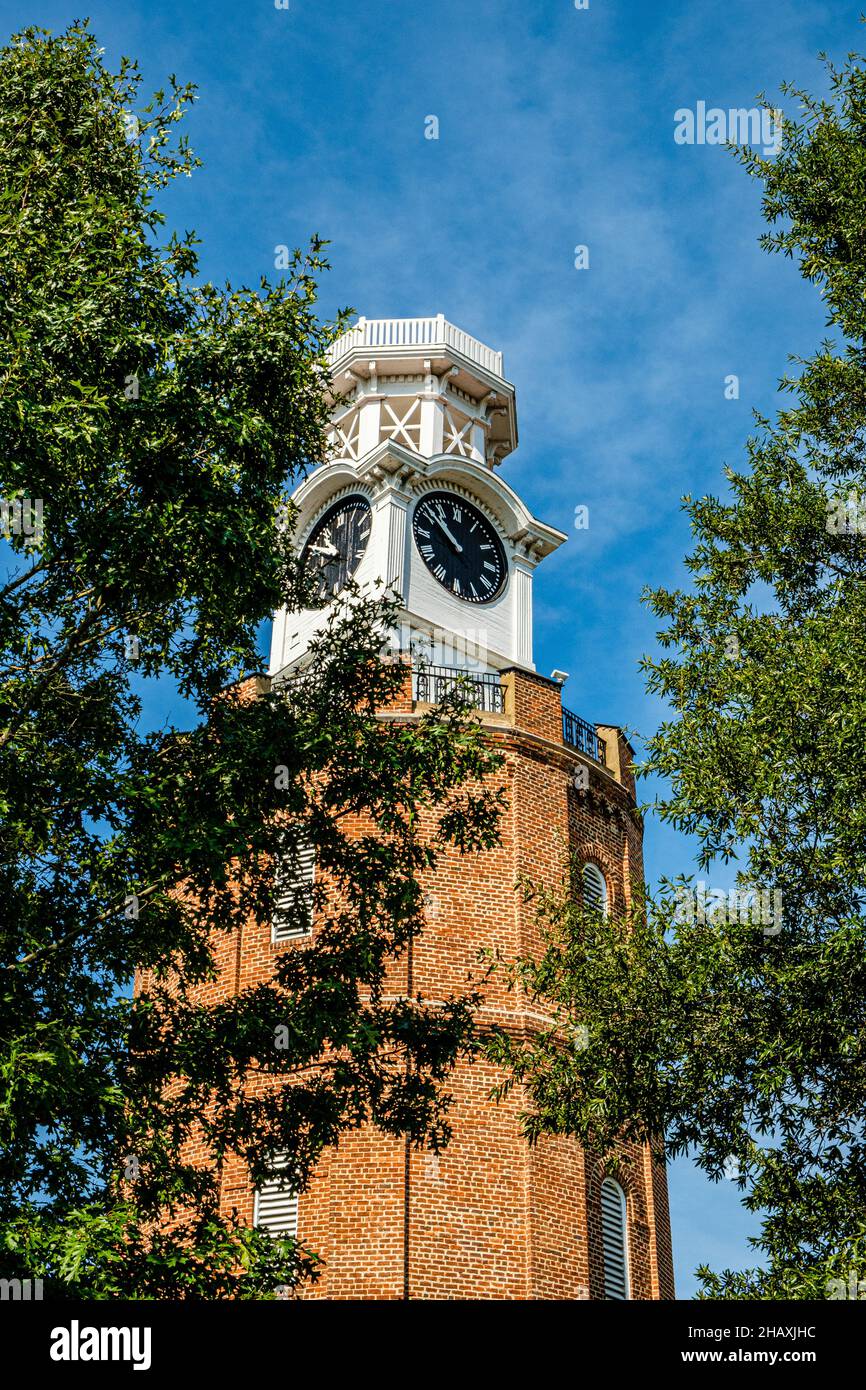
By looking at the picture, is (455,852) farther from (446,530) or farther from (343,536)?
(343,536)

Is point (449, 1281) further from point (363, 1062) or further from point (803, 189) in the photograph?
point (803, 189)

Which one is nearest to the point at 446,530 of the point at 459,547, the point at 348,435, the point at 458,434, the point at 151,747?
the point at 459,547

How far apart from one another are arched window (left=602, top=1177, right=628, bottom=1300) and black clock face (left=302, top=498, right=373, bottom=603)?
13930mm

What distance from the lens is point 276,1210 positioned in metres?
23.4

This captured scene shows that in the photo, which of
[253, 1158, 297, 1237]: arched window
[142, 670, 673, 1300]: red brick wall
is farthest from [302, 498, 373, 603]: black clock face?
[253, 1158, 297, 1237]: arched window

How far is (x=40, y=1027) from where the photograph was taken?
11.7 meters

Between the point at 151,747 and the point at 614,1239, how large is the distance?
48.3ft

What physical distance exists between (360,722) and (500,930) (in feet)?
36.7

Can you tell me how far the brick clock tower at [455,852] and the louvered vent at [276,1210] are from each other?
0.04m

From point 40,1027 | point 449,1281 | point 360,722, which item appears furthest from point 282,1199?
point 40,1027

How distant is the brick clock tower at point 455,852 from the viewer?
22.6m
